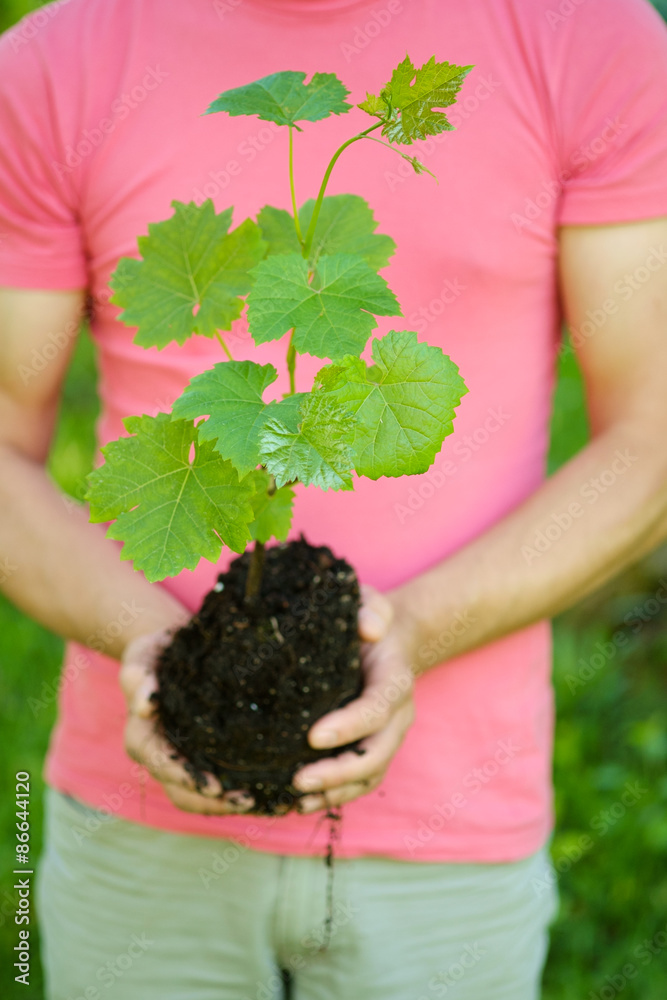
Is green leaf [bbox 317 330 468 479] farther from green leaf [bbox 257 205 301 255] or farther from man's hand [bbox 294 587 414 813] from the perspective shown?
man's hand [bbox 294 587 414 813]

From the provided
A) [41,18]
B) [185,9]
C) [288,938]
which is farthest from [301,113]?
[288,938]

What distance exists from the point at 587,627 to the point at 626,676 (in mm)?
331

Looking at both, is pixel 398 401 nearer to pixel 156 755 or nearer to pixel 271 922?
pixel 156 755

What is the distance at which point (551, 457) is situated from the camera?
14.9 ft

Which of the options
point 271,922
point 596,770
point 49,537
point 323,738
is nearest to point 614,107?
point 323,738

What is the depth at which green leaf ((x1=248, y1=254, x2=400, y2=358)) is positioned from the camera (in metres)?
0.97

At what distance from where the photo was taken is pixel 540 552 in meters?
1.63

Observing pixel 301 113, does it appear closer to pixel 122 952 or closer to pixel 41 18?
pixel 41 18

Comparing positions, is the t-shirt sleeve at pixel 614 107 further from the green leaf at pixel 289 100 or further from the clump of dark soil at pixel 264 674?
the clump of dark soil at pixel 264 674

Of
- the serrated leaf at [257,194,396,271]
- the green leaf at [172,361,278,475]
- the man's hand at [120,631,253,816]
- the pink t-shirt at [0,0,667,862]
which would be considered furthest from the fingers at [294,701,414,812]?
the serrated leaf at [257,194,396,271]

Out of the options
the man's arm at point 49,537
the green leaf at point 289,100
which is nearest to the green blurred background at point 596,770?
the man's arm at point 49,537

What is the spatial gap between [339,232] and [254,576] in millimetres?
506

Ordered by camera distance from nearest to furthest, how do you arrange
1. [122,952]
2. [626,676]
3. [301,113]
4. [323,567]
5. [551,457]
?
1. [301,113]
2. [323,567]
3. [122,952]
4. [626,676]
5. [551,457]

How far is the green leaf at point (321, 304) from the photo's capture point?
97 centimetres
